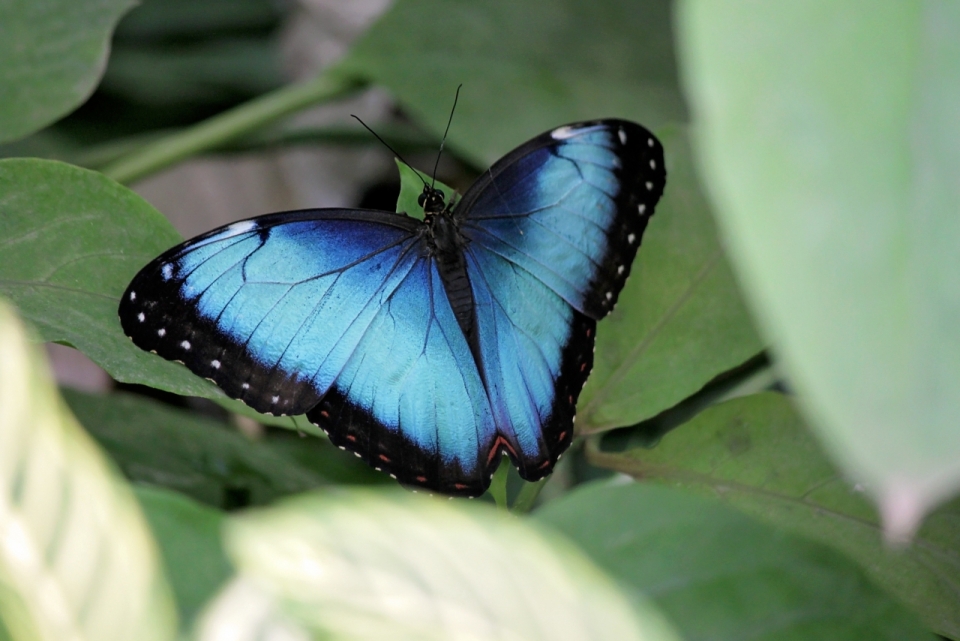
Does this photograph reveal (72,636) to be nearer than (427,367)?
Yes

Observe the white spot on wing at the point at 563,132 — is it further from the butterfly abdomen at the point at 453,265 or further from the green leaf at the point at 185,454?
the green leaf at the point at 185,454

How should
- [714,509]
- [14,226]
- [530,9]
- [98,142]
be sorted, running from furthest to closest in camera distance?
[98,142] < [530,9] < [14,226] < [714,509]

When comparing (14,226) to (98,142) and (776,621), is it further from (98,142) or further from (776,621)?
(98,142)

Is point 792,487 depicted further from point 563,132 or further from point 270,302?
point 270,302

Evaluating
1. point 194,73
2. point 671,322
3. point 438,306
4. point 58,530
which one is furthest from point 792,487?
point 194,73

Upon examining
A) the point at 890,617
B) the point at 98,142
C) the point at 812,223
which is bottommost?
the point at 98,142

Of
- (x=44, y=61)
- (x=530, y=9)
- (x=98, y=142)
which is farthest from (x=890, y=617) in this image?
(x=98, y=142)
